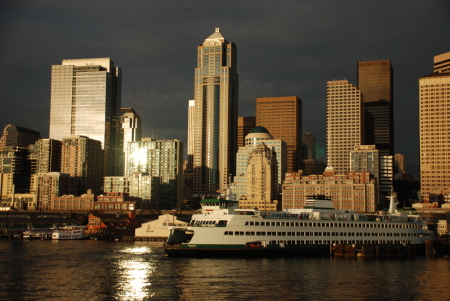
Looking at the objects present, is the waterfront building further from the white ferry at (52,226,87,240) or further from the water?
the water

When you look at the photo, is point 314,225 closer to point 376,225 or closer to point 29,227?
point 376,225

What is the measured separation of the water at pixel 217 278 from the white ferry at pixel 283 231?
9.95 feet

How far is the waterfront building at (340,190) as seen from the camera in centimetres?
18238

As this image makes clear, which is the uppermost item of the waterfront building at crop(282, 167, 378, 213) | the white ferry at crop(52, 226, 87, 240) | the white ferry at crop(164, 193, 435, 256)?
the waterfront building at crop(282, 167, 378, 213)

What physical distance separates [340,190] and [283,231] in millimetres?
100077

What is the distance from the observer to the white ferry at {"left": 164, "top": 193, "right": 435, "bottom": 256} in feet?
280

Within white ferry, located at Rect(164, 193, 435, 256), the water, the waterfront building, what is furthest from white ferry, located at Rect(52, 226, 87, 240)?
the waterfront building

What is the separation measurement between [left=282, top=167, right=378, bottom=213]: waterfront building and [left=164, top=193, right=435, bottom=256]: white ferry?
79.2m

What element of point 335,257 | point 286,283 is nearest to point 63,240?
point 335,257

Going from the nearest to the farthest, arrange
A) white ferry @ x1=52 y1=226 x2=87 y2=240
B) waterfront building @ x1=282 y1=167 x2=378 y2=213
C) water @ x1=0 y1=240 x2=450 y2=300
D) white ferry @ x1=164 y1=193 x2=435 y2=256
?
1. water @ x1=0 y1=240 x2=450 y2=300
2. white ferry @ x1=164 y1=193 x2=435 y2=256
3. white ferry @ x1=52 y1=226 x2=87 y2=240
4. waterfront building @ x1=282 y1=167 x2=378 y2=213

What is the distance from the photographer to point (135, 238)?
460 ft

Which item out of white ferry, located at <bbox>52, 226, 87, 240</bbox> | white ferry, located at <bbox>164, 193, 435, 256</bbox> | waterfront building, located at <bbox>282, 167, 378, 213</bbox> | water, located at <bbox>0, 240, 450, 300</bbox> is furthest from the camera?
waterfront building, located at <bbox>282, 167, 378, 213</bbox>

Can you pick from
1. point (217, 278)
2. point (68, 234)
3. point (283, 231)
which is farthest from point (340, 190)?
point (217, 278)

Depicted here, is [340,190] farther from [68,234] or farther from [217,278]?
[217,278]
